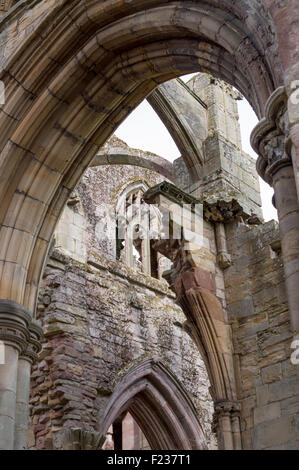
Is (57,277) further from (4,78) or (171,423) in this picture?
(4,78)

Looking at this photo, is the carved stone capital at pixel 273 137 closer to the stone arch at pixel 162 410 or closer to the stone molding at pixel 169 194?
the stone molding at pixel 169 194

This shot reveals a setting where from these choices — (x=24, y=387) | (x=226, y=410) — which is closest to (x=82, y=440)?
(x=226, y=410)

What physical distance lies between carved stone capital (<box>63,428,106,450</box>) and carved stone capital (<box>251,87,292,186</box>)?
569 centimetres

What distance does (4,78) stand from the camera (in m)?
6.16

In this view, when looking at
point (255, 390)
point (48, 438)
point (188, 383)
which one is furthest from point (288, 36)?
point (188, 383)

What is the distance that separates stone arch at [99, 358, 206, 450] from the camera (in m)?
10.9

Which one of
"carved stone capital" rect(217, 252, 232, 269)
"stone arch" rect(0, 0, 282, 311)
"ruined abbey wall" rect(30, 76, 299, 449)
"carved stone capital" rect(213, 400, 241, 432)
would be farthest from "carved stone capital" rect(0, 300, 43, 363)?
"carved stone capital" rect(217, 252, 232, 269)

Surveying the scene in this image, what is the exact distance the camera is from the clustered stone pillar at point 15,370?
5.41 meters

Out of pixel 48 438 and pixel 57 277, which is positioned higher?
pixel 57 277

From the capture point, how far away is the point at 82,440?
8.86m

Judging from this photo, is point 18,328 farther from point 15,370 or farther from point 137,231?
point 137,231

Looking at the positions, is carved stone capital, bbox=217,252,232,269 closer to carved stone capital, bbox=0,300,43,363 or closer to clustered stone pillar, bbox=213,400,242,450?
clustered stone pillar, bbox=213,400,242,450

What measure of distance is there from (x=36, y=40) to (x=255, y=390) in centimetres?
340

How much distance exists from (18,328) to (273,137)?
2.78m
